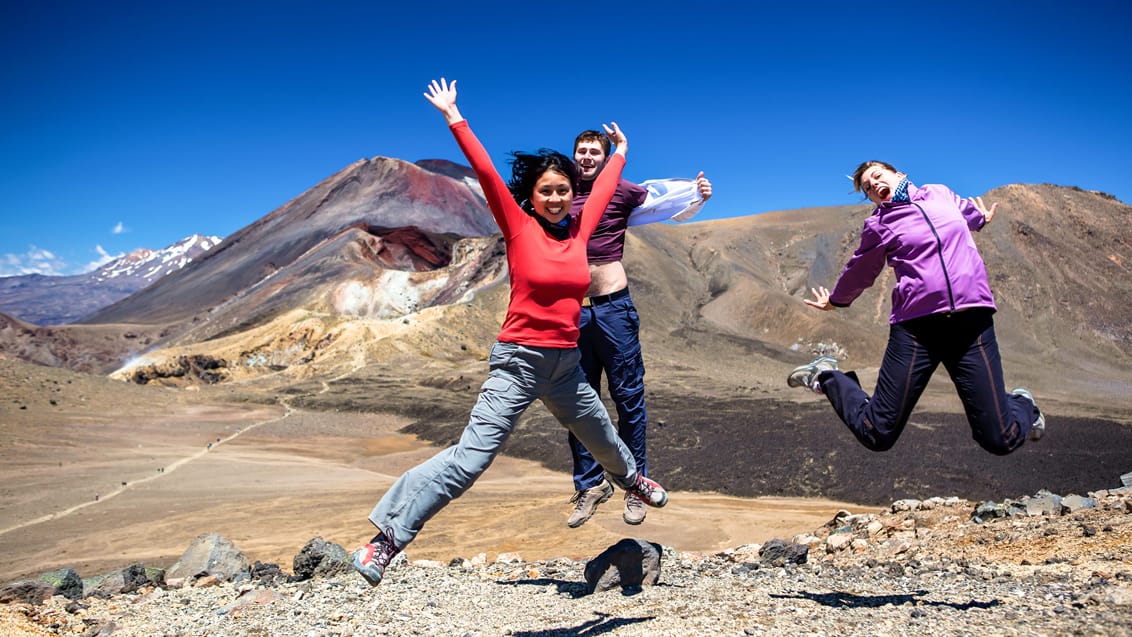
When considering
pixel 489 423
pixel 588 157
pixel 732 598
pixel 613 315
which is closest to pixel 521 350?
pixel 489 423

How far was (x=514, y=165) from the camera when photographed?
4.23 meters

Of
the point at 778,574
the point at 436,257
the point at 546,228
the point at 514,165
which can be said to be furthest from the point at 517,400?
the point at 436,257

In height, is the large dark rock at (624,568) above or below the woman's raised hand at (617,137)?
below

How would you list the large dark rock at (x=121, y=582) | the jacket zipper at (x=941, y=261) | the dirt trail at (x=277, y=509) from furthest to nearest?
the dirt trail at (x=277, y=509)
the large dark rock at (x=121, y=582)
the jacket zipper at (x=941, y=261)

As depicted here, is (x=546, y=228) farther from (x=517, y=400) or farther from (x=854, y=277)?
(x=854, y=277)

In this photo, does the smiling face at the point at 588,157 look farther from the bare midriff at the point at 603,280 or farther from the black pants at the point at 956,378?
the black pants at the point at 956,378

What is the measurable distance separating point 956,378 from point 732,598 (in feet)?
5.86

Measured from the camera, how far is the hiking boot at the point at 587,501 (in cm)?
501

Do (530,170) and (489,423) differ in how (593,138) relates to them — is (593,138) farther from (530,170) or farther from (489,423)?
(489,423)

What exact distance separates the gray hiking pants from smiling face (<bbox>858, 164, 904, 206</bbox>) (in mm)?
2073

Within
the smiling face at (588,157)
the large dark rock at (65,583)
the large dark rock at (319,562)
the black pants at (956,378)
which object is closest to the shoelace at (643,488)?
the black pants at (956,378)

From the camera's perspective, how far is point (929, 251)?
4137 millimetres

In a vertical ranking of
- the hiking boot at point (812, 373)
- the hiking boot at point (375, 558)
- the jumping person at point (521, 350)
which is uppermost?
the jumping person at point (521, 350)

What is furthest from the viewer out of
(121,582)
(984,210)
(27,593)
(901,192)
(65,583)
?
(121,582)
